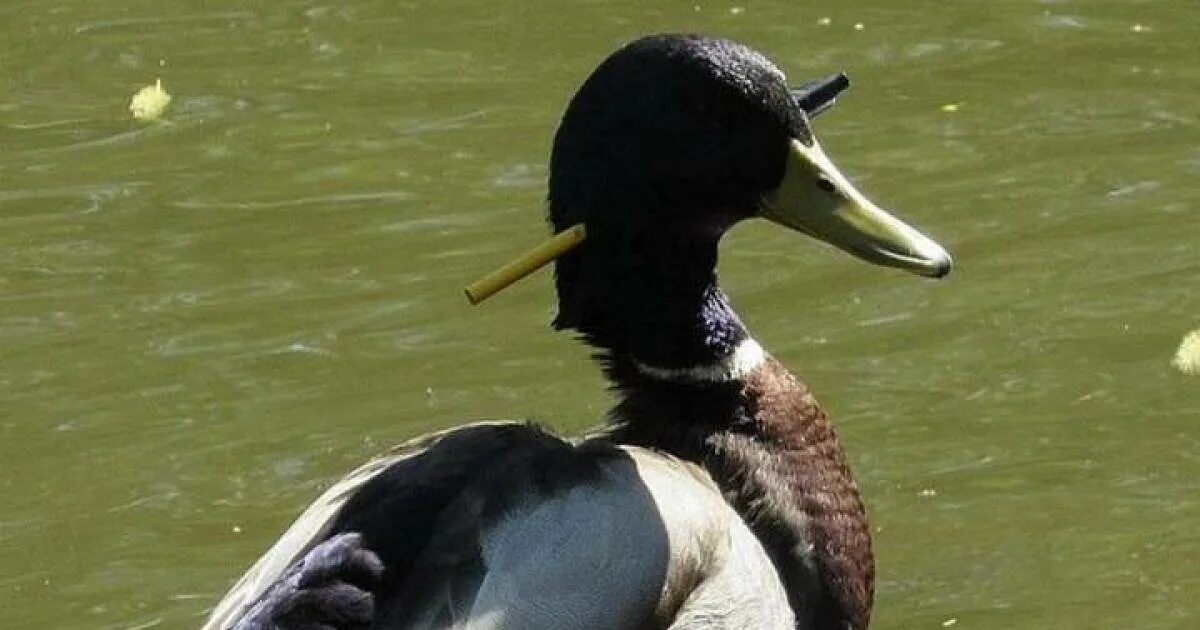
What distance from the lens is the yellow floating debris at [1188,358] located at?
837cm

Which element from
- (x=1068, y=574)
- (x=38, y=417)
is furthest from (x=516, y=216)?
(x=1068, y=574)

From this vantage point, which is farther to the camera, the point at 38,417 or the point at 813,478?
the point at 38,417

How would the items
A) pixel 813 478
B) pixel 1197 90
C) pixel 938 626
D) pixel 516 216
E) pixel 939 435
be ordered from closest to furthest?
pixel 813 478 < pixel 938 626 < pixel 939 435 < pixel 516 216 < pixel 1197 90

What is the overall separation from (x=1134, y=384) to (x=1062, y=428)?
0.28 meters

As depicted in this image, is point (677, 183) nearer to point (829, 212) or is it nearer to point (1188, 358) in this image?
point (829, 212)

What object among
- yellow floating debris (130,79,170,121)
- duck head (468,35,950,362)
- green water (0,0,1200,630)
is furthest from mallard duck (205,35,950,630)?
yellow floating debris (130,79,170,121)

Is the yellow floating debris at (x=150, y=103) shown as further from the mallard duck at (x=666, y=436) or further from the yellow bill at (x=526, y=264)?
the yellow bill at (x=526, y=264)

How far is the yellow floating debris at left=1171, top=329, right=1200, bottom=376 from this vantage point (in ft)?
27.5

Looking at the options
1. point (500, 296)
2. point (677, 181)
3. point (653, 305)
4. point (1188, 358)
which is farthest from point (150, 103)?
point (677, 181)

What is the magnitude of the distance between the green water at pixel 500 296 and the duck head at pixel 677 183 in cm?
123

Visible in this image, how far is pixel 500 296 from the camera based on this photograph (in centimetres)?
909

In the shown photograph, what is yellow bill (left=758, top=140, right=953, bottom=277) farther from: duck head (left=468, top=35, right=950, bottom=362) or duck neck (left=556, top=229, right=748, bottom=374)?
duck neck (left=556, top=229, right=748, bottom=374)

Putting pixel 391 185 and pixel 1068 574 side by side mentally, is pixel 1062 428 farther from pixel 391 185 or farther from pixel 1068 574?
pixel 391 185

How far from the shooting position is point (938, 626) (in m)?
7.27
